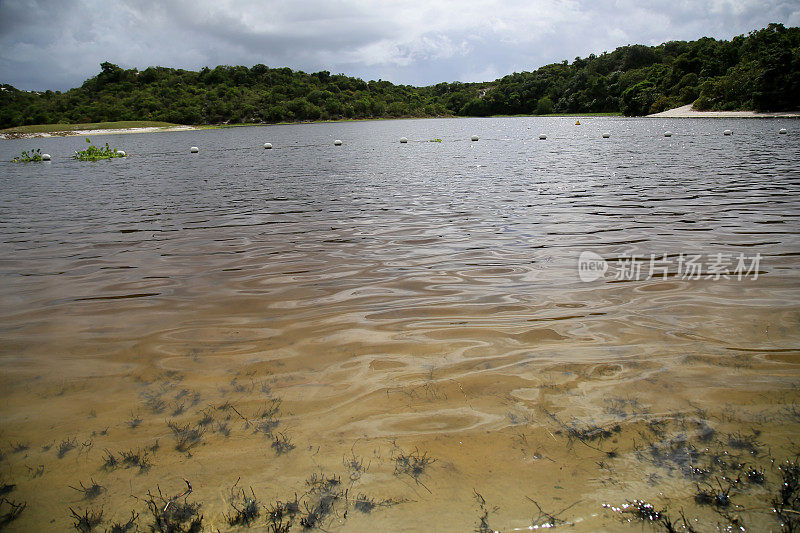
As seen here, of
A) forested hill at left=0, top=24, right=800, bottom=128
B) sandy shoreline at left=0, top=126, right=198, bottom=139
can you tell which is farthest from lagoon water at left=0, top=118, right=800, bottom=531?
sandy shoreline at left=0, top=126, right=198, bottom=139

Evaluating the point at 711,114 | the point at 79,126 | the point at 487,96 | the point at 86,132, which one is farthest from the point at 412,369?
the point at 487,96

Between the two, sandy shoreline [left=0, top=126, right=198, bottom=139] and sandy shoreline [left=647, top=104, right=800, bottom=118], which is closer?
sandy shoreline [left=647, top=104, right=800, bottom=118]

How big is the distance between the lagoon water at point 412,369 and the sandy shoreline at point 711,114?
2769 inches

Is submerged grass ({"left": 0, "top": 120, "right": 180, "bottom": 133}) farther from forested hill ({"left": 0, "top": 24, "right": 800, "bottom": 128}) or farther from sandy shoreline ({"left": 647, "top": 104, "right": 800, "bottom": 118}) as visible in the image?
sandy shoreline ({"left": 647, "top": 104, "right": 800, "bottom": 118})

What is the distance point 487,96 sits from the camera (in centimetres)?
17375

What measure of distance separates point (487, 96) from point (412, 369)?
622 ft

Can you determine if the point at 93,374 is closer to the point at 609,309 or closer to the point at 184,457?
the point at 184,457

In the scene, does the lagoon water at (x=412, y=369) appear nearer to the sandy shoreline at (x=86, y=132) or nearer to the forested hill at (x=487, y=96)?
the forested hill at (x=487, y=96)

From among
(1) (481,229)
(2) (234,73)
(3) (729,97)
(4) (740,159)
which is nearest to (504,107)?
(3) (729,97)

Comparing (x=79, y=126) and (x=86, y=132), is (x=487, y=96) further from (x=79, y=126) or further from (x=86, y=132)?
(x=79, y=126)

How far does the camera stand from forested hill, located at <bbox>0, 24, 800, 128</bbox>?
68.1m

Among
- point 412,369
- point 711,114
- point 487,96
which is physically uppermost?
point 487,96

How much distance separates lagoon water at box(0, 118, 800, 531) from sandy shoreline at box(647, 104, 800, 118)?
70.3 m

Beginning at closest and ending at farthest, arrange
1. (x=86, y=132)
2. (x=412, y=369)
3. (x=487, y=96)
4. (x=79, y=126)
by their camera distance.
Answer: (x=412, y=369) → (x=86, y=132) → (x=79, y=126) → (x=487, y=96)
